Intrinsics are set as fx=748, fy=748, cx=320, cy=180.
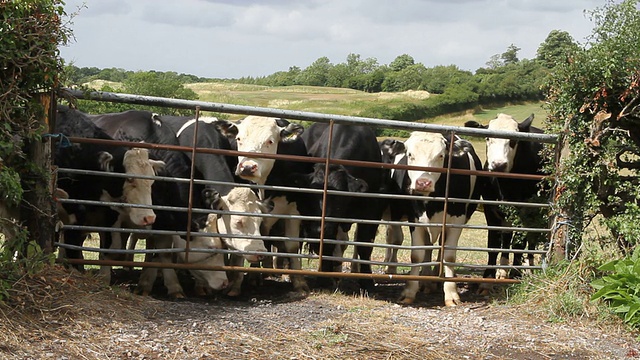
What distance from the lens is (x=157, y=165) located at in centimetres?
820

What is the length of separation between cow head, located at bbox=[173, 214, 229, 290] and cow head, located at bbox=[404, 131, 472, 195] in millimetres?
2306

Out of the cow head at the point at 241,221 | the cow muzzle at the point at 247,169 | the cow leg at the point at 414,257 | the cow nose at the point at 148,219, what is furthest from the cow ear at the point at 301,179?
the cow nose at the point at 148,219

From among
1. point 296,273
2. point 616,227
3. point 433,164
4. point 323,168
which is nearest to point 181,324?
point 296,273

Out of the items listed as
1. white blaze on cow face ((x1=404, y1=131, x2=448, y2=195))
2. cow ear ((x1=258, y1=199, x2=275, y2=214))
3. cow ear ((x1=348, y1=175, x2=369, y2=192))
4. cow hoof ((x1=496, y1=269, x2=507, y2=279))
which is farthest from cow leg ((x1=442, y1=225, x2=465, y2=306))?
cow ear ((x1=258, y1=199, x2=275, y2=214))

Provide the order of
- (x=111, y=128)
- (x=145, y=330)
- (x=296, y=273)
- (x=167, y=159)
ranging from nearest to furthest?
(x=145, y=330)
(x=296, y=273)
(x=167, y=159)
(x=111, y=128)

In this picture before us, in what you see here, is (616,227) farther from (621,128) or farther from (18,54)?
(18,54)

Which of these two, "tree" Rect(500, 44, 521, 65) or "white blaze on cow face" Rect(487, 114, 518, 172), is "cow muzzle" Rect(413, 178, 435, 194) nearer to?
"white blaze on cow face" Rect(487, 114, 518, 172)

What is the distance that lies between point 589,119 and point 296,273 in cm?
356

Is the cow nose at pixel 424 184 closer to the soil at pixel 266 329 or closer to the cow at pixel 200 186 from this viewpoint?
the soil at pixel 266 329

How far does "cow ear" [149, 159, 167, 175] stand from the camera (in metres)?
8.12

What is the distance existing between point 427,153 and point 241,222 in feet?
7.77

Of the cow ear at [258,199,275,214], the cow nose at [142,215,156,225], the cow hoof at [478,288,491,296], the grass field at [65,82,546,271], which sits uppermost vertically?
the grass field at [65,82,546,271]

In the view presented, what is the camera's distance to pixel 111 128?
9.36 meters

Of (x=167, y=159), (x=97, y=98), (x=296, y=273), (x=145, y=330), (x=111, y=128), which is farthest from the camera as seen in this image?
(x=111, y=128)
